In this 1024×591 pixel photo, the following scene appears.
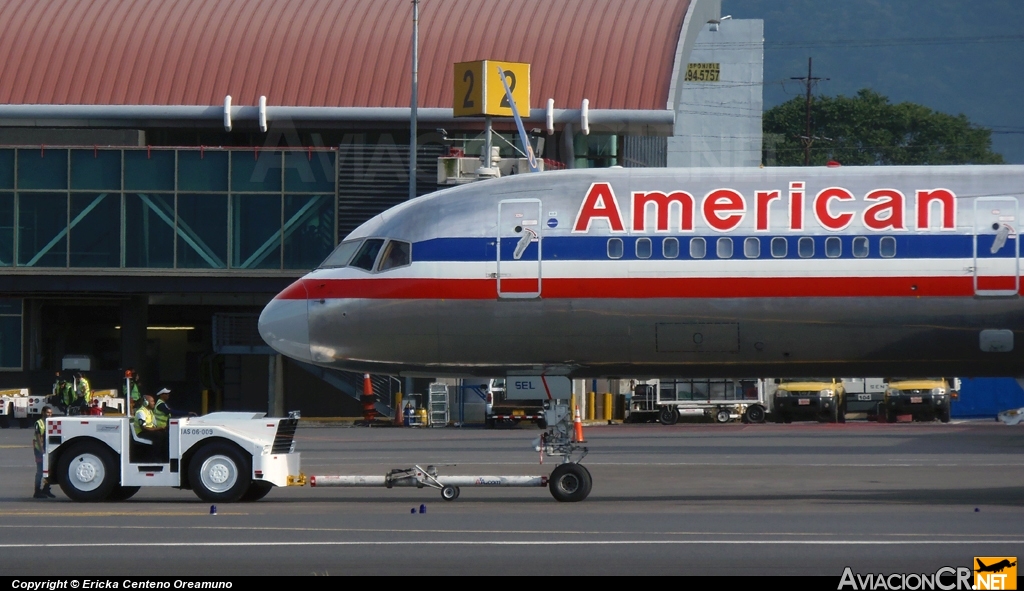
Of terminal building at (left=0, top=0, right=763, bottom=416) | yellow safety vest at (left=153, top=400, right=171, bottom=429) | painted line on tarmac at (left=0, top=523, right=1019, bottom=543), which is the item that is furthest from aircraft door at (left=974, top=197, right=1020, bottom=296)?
terminal building at (left=0, top=0, right=763, bottom=416)

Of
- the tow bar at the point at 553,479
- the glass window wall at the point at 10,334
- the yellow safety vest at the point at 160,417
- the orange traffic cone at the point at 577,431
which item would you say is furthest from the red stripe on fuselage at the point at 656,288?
the glass window wall at the point at 10,334

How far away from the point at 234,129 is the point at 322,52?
4706 mm

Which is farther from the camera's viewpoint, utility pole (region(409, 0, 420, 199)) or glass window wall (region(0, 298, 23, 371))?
glass window wall (region(0, 298, 23, 371))

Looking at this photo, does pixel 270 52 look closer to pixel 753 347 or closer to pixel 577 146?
pixel 577 146

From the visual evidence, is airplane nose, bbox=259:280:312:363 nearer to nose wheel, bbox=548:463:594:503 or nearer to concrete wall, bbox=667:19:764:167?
nose wheel, bbox=548:463:594:503

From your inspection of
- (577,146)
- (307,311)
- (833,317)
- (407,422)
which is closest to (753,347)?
(833,317)

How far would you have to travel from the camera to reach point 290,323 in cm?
2161

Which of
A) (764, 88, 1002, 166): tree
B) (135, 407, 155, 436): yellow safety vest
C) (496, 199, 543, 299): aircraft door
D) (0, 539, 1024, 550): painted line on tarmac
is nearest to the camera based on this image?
(0, 539, 1024, 550): painted line on tarmac

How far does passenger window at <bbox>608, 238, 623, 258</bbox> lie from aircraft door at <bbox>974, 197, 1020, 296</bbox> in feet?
16.9

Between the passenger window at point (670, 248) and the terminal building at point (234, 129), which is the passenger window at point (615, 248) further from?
the terminal building at point (234, 129)

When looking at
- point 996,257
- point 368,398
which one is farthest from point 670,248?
point 368,398

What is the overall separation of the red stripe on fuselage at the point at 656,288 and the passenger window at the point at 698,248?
0.37 m

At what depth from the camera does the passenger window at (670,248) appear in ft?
68.7

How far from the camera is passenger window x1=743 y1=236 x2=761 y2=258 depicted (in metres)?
20.7
